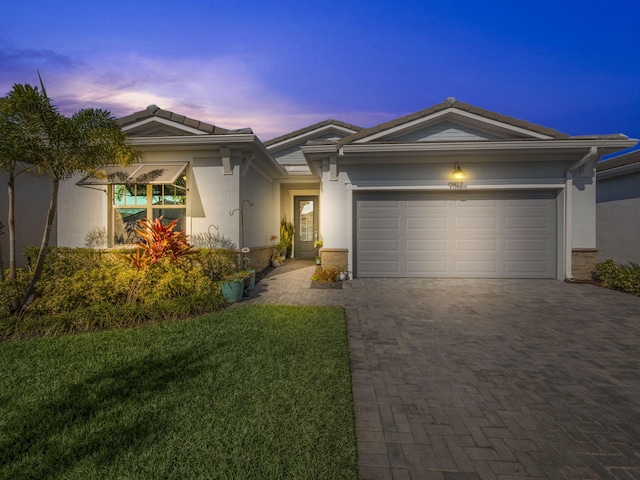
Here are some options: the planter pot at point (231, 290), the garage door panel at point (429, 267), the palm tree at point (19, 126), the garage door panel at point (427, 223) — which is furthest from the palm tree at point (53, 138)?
the garage door panel at point (429, 267)

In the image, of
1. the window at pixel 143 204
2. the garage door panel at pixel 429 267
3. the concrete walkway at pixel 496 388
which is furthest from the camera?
the garage door panel at pixel 429 267

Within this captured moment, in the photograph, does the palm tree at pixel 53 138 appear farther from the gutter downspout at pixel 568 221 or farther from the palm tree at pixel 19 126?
the gutter downspout at pixel 568 221

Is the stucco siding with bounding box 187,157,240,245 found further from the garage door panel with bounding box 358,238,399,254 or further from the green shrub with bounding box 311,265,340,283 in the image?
the garage door panel with bounding box 358,238,399,254

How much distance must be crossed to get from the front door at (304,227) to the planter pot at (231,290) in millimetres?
8273

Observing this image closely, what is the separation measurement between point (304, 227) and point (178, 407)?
12643 mm

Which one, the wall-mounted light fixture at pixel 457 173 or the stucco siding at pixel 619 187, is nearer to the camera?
the wall-mounted light fixture at pixel 457 173

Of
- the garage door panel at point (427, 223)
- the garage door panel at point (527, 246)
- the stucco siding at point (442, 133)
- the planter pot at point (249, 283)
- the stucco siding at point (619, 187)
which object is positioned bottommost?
the planter pot at point (249, 283)

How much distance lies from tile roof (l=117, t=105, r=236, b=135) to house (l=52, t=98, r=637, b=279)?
0.12ft

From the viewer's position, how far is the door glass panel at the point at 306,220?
15.1 m

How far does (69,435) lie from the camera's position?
2426 mm

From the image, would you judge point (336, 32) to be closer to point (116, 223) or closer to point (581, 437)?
point (116, 223)

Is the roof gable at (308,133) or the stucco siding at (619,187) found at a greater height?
the roof gable at (308,133)

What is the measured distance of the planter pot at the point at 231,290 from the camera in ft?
22.5

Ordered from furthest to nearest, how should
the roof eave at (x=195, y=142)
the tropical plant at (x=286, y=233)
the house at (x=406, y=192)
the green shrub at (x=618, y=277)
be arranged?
the tropical plant at (x=286, y=233) < the house at (x=406, y=192) < the roof eave at (x=195, y=142) < the green shrub at (x=618, y=277)
